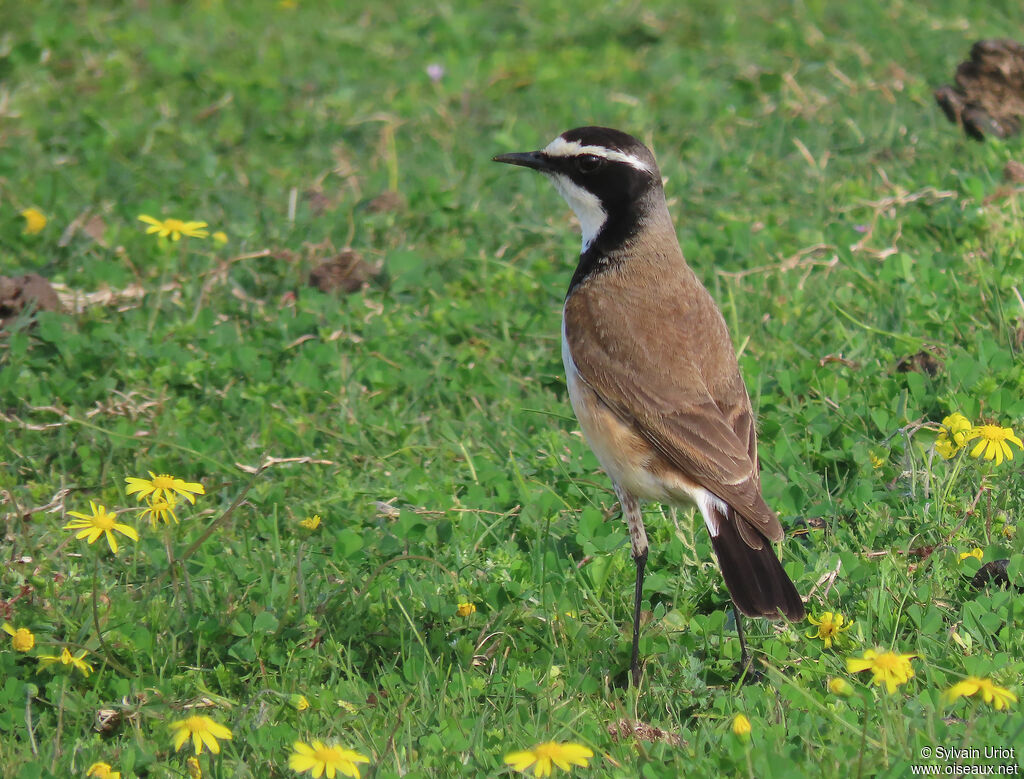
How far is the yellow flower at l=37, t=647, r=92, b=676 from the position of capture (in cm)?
523

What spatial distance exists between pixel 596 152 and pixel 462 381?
5.38ft

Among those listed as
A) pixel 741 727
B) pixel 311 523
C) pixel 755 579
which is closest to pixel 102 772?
pixel 311 523

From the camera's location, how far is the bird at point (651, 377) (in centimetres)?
531

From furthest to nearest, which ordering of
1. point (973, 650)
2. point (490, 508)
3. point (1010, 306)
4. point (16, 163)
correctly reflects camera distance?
1. point (16, 163)
2. point (1010, 306)
3. point (490, 508)
4. point (973, 650)

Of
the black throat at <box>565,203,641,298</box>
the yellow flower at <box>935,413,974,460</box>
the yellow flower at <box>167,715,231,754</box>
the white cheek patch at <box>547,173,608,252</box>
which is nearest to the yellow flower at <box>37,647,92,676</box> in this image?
the yellow flower at <box>167,715,231,754</box>

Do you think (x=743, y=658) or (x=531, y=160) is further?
(x=531, y=160)

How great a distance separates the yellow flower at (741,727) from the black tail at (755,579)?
0.42 m

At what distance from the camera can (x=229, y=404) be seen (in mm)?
7289

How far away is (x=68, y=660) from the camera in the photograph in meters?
5.23

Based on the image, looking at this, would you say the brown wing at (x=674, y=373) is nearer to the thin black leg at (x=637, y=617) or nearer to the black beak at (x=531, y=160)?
the thin black leg at (x=637, y=617)

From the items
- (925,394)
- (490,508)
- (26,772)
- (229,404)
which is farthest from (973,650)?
(229,404)

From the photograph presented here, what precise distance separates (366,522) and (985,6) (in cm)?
781

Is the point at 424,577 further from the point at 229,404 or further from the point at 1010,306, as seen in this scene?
the point at 1010,306

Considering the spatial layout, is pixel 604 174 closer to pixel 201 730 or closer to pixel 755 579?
pixel 755 579
